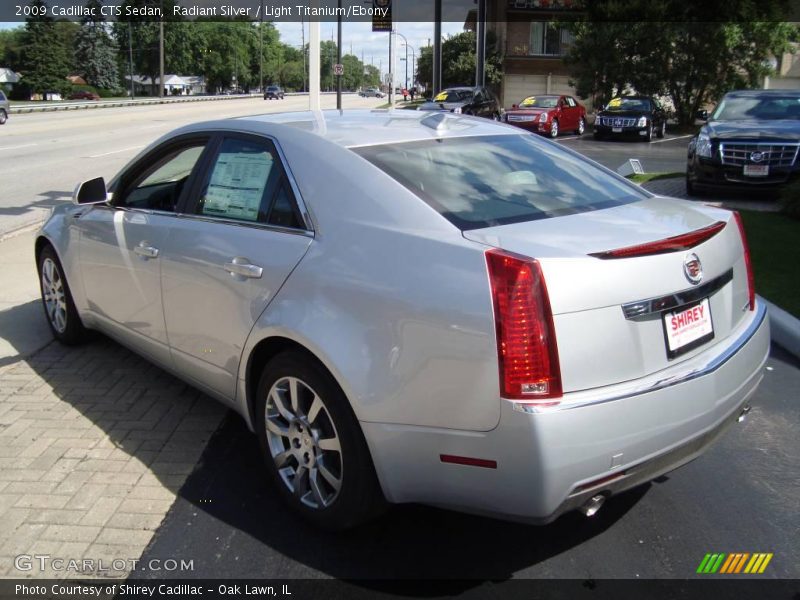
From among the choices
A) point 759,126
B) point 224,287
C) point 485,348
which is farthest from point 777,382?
point 759,126

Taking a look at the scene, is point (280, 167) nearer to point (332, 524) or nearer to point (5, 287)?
point (332, 524)

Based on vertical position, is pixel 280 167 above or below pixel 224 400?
above

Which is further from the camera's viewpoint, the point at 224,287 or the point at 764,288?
the point at 764,288

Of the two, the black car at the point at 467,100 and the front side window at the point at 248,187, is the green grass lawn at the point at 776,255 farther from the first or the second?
the black car at the point at 467,100

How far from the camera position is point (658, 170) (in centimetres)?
1712

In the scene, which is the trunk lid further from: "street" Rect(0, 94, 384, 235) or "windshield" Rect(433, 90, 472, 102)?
"windshield" Rect(433, 90, 472, 102)

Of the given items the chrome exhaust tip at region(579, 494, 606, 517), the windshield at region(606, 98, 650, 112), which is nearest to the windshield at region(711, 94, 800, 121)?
the chrome exhaust tip at region(579, 494, 606, 517)

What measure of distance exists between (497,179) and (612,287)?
979mm

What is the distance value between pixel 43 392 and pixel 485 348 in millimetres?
3375

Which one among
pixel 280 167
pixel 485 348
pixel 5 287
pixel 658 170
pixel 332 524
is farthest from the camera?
pixel 658 170

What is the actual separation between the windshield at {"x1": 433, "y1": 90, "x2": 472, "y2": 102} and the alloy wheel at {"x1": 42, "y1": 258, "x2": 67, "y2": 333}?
24214 mm

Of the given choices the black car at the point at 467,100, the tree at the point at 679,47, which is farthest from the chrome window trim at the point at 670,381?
the tree at the point at 679,47

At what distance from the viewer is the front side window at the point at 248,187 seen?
3330 mm

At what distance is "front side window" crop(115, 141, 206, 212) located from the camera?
4.11 meters
